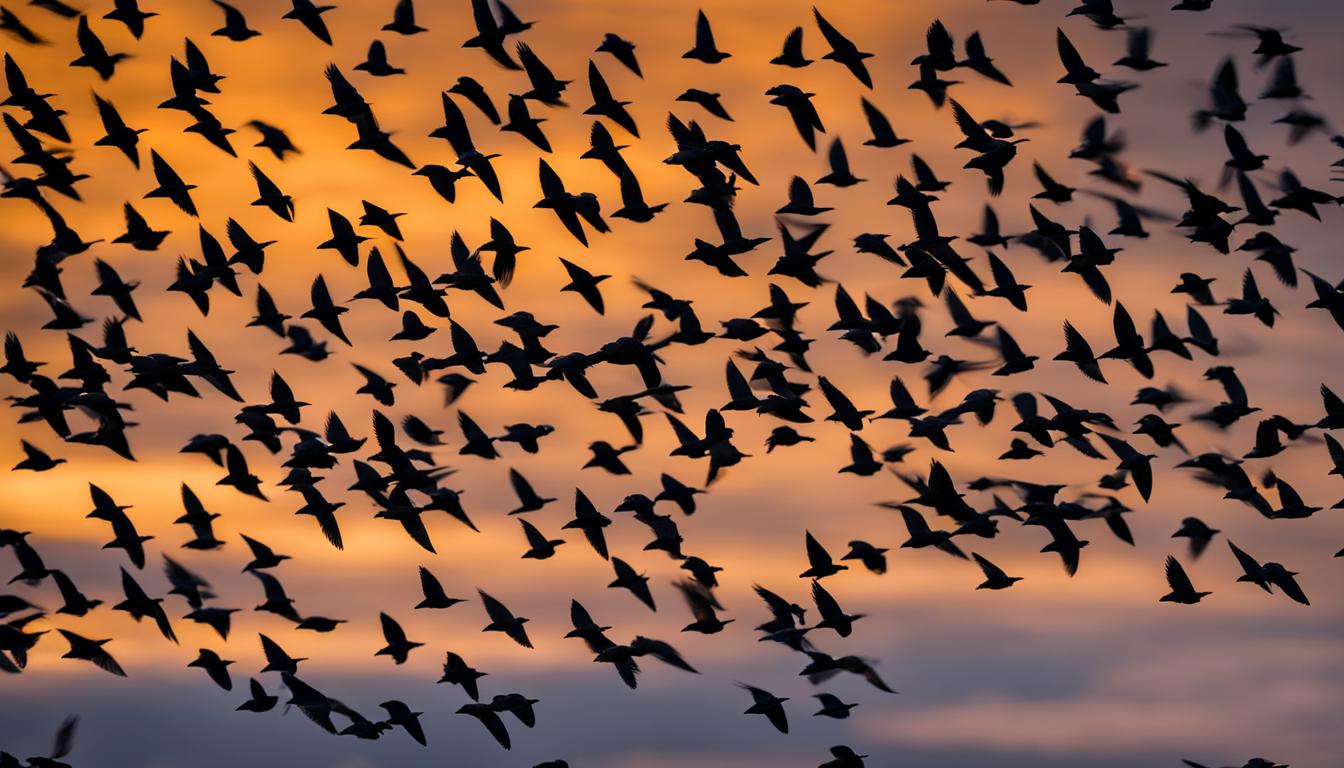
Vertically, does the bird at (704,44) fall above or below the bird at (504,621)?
above

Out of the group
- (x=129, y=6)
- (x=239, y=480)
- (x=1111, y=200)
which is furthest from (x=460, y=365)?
(x=1111, y=200)

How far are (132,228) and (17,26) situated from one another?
6012 mm

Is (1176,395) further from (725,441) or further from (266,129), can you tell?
(266,129)

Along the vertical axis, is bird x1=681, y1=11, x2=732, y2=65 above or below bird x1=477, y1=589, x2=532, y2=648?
above

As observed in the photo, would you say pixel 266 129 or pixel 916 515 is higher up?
pixel 266 129

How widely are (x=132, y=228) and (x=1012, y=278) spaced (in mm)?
22579

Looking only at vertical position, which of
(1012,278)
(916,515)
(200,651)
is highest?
(1012,278)

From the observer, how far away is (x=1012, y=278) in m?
62.3

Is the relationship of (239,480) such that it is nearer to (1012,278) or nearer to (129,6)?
(129,6)

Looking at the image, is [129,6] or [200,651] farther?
[200,651]

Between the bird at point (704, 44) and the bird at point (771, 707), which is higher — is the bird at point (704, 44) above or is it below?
above

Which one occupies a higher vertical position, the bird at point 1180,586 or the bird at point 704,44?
the bird at point 704,44

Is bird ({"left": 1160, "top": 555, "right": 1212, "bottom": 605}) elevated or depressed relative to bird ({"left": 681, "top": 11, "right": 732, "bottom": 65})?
depressed

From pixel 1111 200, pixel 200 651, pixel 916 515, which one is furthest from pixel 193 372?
pixel 1111 200
